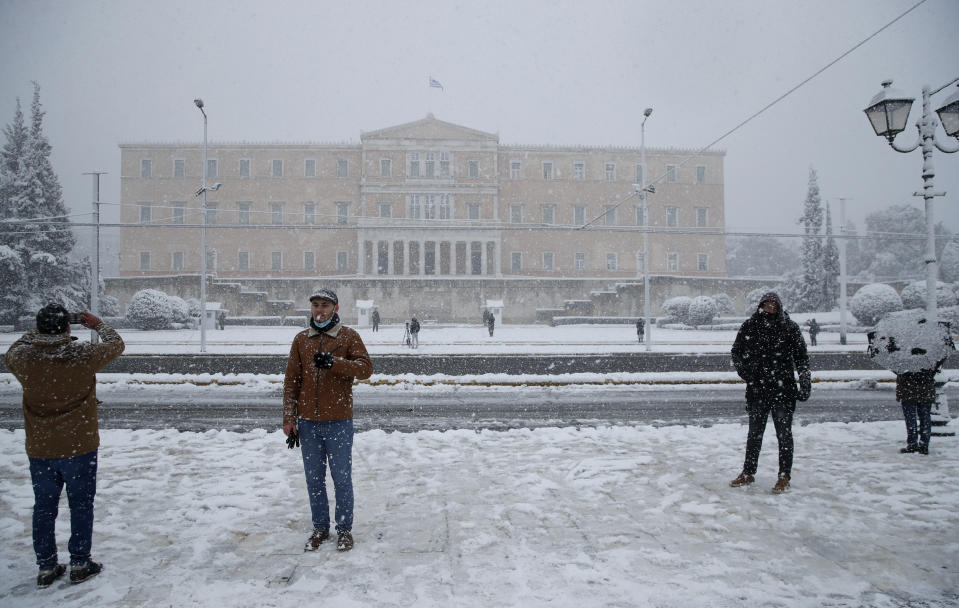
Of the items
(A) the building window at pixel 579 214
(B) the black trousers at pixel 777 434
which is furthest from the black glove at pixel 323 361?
(A) the building window at pixel 579 214

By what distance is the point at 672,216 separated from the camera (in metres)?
59.4

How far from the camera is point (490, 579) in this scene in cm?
359

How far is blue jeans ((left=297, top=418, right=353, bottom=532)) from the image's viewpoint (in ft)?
13.4

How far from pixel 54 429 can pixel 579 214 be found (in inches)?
2234

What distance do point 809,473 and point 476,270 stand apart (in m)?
48.3

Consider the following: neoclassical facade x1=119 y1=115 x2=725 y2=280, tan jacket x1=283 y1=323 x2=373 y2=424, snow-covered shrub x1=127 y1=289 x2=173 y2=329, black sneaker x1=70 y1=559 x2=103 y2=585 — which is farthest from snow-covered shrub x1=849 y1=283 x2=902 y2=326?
snow-covered shrub x1=127 y1=289 x2=173 y2=329

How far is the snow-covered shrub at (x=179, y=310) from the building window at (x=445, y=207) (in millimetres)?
26007

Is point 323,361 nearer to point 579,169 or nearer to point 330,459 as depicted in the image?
point 330,459

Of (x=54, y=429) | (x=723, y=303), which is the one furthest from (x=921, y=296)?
(x=54, y=429)

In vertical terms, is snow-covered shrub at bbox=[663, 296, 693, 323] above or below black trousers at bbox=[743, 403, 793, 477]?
above

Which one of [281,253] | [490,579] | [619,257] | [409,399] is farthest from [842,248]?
[281,253]

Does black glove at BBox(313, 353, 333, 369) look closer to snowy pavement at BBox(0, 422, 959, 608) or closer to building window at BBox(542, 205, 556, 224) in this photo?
snowy pavement at BBox(0, 422, 959, 608)

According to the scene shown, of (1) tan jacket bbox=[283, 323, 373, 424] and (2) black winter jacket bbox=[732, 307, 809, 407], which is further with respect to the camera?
(2) black winter jacket bbox=[732, 307, 809, 407]

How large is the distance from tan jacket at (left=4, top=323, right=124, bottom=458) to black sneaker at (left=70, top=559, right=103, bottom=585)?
721 mm
